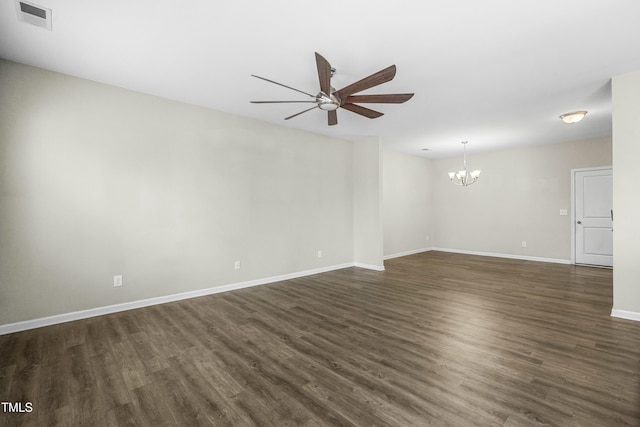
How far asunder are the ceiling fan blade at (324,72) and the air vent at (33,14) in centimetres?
213

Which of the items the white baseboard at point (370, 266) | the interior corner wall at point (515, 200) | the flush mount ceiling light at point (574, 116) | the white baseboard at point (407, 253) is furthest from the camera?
the white baseboard at point (407, 253)

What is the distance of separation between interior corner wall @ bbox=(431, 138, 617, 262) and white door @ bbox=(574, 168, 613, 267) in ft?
0.59

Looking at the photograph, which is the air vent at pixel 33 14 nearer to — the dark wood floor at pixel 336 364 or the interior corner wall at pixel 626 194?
the dark wood floor at pixel 336 364

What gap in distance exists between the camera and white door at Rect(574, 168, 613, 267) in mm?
5793

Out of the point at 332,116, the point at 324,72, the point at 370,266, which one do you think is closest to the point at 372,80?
the point at 324,72

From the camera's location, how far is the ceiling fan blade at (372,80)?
2295 mm

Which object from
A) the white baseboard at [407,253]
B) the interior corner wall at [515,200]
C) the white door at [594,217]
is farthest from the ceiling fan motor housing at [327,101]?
the white door at [594,217]

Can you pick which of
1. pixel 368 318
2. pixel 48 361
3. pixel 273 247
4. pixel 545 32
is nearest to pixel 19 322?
pixel 48 361

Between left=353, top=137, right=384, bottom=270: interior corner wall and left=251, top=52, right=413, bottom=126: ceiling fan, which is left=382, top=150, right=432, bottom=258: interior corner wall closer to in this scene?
left=353, top=137, right=384, bottom=270: interior corner wall

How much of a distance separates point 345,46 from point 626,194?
3.44 m

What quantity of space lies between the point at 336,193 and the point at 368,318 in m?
3.15

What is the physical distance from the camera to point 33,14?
2.20 m

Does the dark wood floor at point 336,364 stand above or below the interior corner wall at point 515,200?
below

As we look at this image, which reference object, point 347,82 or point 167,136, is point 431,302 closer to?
point 347,82
